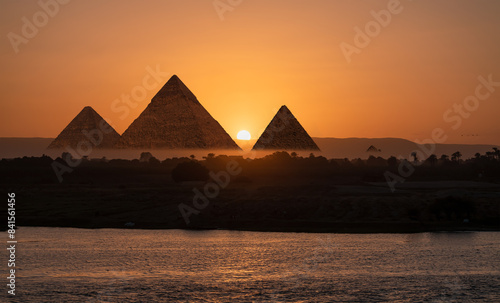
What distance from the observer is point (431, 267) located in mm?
33906

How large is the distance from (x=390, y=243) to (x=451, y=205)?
13231 mm

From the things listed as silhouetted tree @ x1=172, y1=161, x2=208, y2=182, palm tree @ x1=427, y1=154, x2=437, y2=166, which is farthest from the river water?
palm tree @ x1=427, y1=154, x2=437, y2=166

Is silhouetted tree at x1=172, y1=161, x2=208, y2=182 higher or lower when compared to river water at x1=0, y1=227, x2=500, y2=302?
higher

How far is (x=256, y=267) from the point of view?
33812mm

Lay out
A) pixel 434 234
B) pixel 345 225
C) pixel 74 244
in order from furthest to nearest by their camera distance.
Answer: pixel 345 225
pixel 434 234
pixel 74 244

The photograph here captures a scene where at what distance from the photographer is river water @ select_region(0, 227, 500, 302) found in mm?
27859

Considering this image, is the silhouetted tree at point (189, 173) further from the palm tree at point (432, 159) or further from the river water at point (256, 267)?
the palm tree at point (432, 159)

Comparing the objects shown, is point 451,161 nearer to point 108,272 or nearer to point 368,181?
point 368,181

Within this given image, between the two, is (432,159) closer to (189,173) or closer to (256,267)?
(189,173)

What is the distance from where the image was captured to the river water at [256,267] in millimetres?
27859

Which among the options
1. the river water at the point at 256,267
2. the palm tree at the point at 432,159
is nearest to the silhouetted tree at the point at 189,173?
the river water at the point at 256,267

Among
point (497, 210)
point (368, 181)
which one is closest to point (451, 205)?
point (497, 210)

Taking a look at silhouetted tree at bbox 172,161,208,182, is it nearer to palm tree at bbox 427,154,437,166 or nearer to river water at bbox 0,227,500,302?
river water at bbox 0,227,500,302

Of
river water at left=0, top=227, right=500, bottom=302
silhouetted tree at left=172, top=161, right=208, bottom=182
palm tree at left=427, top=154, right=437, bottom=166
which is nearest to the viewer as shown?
river water at left=0, top=227, right=500, bottom=302
